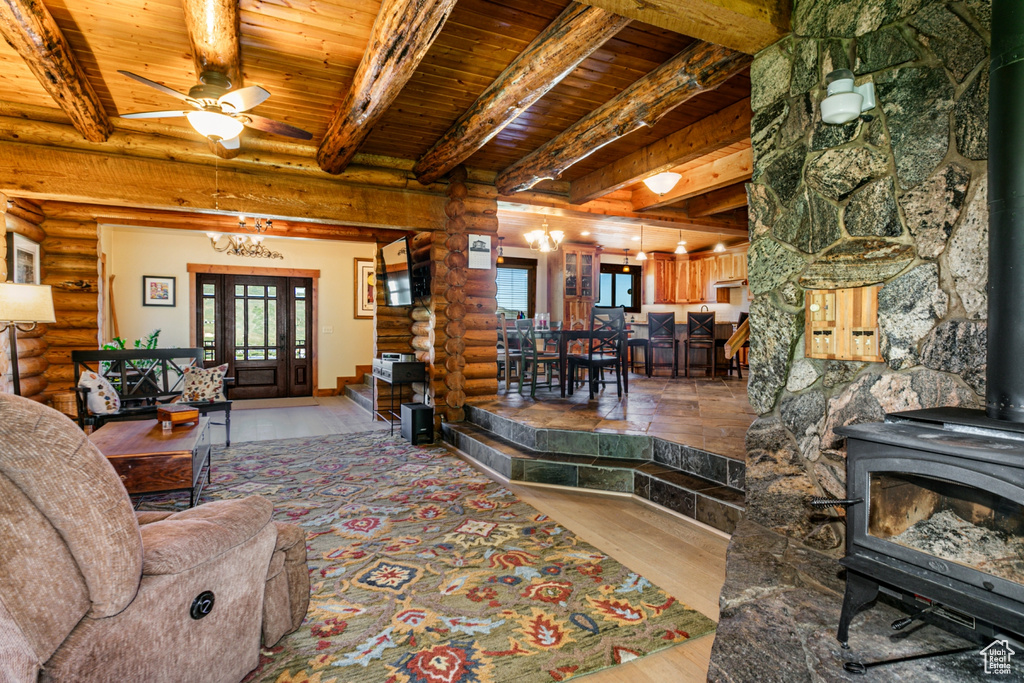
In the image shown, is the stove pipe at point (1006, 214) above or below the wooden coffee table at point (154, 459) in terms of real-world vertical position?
above

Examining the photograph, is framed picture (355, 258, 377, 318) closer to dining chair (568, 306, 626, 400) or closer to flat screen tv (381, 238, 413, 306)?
flat screen tv (381, 238, 413, 306)

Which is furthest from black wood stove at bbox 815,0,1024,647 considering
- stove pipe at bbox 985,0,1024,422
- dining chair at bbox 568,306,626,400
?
dining chair at bbox 568,306,626,400

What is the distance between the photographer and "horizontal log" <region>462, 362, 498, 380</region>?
5.71 meters

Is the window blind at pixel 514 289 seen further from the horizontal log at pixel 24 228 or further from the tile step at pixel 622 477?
the horizontal log at pixel 24 228

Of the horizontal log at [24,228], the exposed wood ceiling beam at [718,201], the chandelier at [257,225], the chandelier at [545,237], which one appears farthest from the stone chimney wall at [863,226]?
the chandelier at [257,225]

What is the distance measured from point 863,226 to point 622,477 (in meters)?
2.27

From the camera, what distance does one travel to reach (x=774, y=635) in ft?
5.30

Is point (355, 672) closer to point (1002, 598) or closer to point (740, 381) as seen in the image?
point (1002, 598)

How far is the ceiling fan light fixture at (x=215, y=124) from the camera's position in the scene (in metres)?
3.14

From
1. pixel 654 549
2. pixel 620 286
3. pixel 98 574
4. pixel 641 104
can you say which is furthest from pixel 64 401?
pixel 620 286

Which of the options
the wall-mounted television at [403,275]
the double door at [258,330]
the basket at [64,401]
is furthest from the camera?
the double door at [258,330]

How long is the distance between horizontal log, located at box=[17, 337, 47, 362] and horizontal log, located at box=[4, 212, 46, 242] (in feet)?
3.43

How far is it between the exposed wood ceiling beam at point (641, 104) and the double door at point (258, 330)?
568cm

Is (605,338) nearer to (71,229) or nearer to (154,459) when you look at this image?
(154,459)
